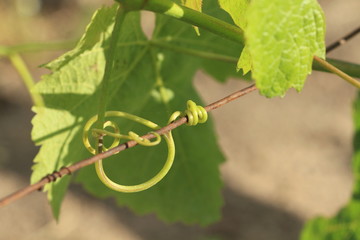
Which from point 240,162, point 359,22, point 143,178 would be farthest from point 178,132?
point 359,22

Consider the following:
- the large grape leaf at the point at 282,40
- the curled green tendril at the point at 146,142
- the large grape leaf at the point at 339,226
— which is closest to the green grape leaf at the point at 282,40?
the large grape leaf at the point at 282,40

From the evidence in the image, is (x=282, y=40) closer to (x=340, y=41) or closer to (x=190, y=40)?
(x=340, y=41)

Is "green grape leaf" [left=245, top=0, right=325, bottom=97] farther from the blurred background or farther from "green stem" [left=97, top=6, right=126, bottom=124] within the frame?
the blurred background

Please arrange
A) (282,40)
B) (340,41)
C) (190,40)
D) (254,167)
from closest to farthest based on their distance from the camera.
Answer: (282,40) → (340,41) → (190,40) → (254,167)

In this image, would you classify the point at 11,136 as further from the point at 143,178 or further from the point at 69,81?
the point at 69,81

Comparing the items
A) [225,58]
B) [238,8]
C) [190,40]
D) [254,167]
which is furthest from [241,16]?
[254,167]

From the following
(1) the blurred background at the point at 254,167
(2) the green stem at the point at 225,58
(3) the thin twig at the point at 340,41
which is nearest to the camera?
(2) the green stem at the point at 225,58

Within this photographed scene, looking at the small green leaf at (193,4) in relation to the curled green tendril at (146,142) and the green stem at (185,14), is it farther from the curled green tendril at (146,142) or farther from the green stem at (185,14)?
the curled green tendril at (146,142)
